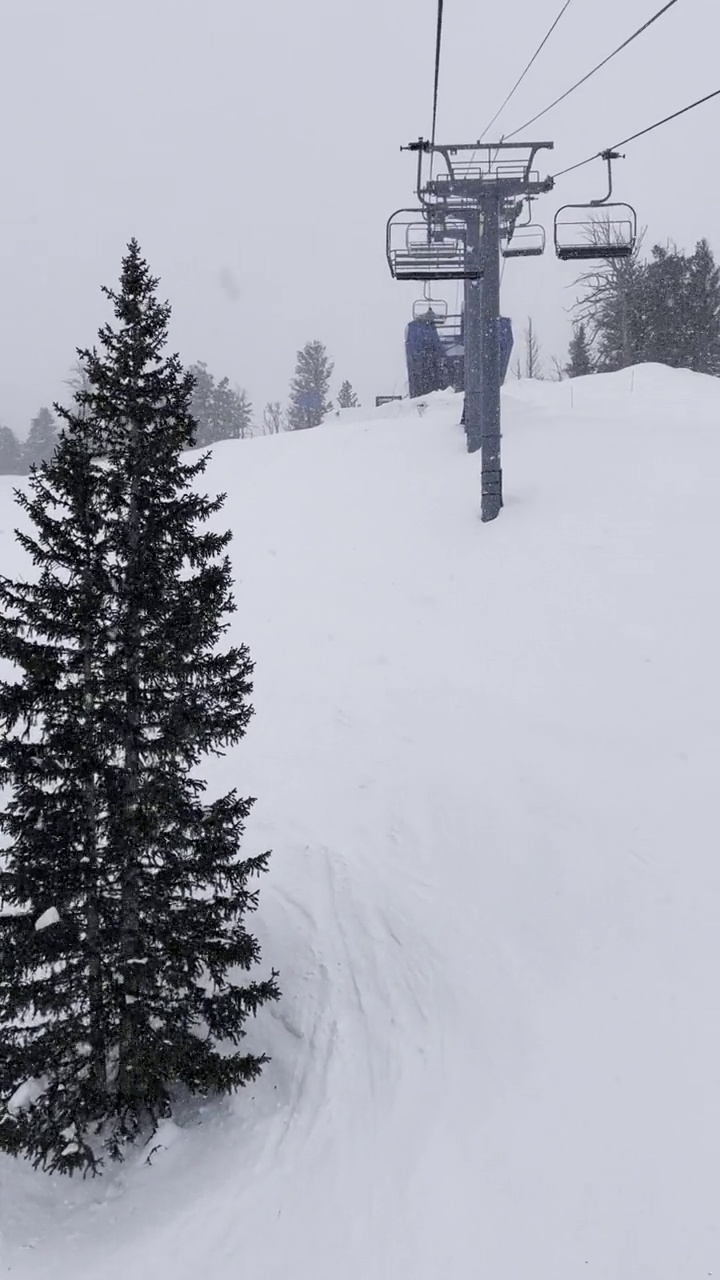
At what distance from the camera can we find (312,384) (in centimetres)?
6131

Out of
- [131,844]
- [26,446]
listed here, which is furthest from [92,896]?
[26,446]

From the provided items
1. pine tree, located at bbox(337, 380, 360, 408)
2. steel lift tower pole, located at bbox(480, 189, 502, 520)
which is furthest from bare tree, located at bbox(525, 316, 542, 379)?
steel lift tower pole, located at bbox(480, 189, 502, 520)

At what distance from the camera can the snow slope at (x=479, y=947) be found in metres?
4.82

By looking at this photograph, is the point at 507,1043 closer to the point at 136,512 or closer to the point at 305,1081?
the point at 305,1081

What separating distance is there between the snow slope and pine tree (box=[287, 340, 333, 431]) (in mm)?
49974

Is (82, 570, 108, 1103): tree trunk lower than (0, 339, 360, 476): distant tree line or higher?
lower

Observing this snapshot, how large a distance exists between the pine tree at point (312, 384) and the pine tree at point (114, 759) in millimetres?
56947

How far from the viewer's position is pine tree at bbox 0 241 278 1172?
5242mm

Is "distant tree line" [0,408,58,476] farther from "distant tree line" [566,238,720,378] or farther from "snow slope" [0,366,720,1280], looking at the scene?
"snow slope" [0,366,720,1280]

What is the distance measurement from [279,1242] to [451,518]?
1267 centimetres

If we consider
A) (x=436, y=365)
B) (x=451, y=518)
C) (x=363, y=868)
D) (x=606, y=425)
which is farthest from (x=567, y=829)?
(x=436, y=365)

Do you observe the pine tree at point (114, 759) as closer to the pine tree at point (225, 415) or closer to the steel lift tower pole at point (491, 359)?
the steel lift tower pole at point (491, 359)

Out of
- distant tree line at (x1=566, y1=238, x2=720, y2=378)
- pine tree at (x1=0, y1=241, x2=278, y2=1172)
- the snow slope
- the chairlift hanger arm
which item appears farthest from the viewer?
distant tree line at (x1=566, y1=238, x2=720, y2=378)

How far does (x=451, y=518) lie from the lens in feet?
51.3
